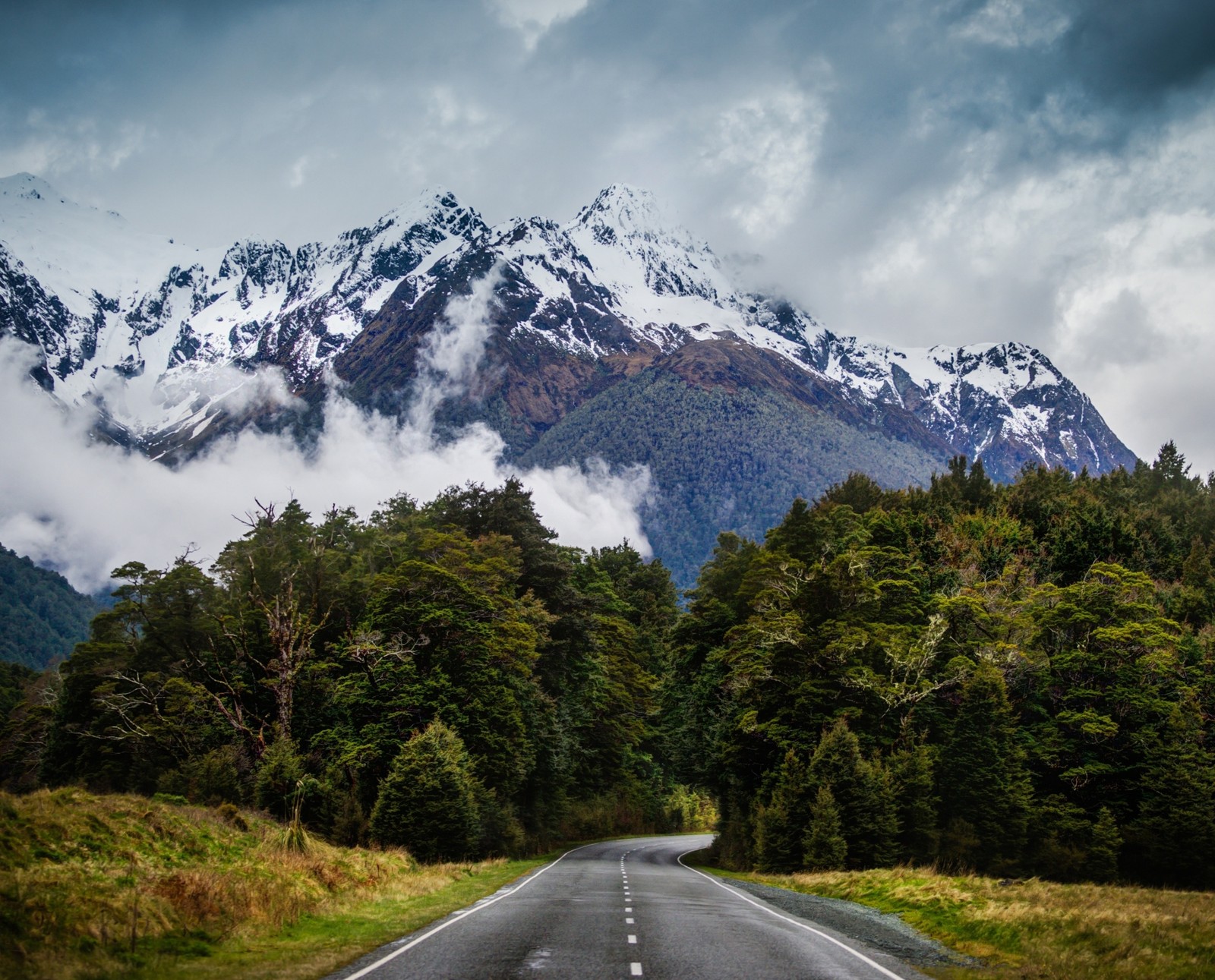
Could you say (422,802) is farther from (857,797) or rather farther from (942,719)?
(942,719)

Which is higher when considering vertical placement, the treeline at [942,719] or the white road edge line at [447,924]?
the treeline at [942,719]

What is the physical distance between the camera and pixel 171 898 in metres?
14.9

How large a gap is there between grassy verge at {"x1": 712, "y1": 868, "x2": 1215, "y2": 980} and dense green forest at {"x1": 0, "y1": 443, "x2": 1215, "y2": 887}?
504 inches

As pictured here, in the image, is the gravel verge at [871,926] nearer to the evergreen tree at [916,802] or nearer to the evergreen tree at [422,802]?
the evergreen tree at [422,802]

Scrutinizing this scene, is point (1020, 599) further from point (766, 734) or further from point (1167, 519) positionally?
point (1167, 519)

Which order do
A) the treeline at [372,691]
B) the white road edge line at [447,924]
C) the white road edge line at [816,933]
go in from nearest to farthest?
the white road edge line at [447,924], the white road edge line at [816,933], the treeline at [372,691]

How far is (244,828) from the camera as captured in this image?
2552 centimetres

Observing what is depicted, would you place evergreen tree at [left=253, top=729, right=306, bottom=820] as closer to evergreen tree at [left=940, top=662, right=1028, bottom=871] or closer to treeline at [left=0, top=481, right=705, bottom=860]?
treeline at [left=0, top=481, right=705, bottom=860]

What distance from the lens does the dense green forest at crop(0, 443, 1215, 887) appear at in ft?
137

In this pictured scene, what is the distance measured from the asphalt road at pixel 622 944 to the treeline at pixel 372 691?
12.9m

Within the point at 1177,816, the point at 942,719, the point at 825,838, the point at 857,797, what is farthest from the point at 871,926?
the point at 1177,816

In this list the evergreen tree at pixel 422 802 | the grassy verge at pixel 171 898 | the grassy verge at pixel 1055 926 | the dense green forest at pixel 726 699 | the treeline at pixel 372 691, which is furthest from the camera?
the dense green forest at pixel 726 699

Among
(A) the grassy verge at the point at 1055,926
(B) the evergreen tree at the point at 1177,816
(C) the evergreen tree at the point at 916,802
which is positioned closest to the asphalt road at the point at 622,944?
(A) the grassy verge at the point at 1055,926

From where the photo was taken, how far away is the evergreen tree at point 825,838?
38031 mm
